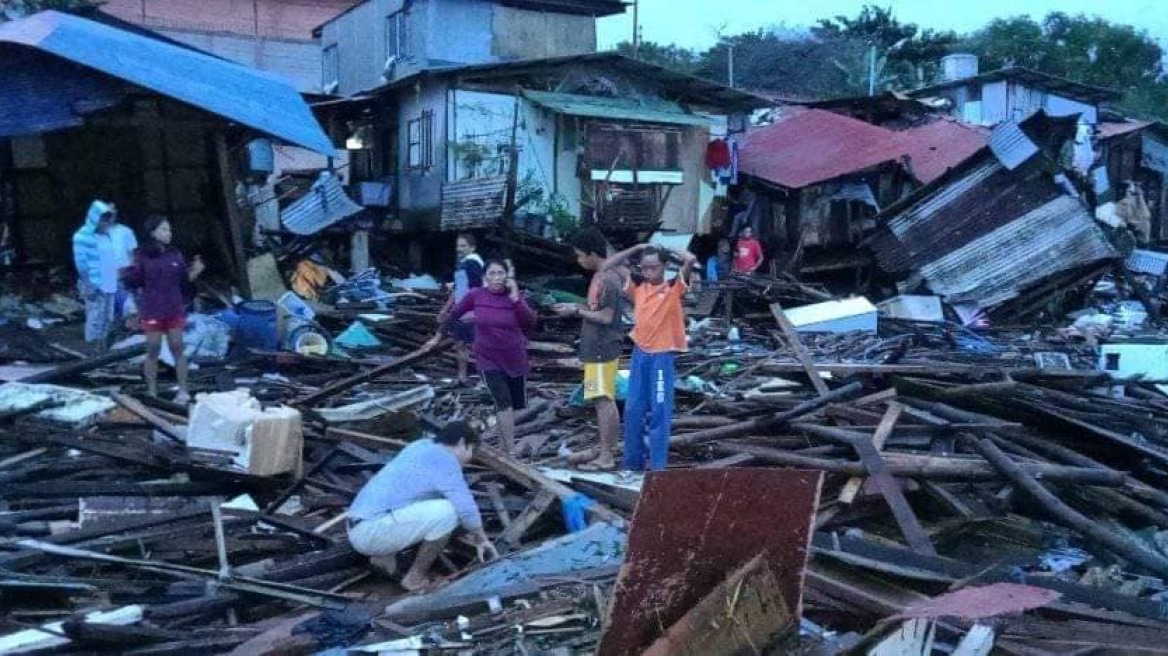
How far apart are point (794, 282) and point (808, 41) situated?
25.9 metres

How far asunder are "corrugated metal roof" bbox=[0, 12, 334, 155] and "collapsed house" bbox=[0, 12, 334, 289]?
0.03 meters

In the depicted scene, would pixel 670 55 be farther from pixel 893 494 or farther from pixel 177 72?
pixel 893 494

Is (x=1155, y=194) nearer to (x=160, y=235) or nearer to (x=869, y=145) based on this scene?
(x=869, y=145)

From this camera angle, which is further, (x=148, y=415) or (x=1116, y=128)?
(x=1116, y=128)

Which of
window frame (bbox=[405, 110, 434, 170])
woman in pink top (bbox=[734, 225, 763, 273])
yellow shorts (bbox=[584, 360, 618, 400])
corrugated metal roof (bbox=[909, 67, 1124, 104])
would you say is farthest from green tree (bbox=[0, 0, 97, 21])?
corrugated metal roof (bbox=[909, 67, 1124, 104])

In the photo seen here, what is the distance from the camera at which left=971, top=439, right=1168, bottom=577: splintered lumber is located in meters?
6.91

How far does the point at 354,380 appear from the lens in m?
10.6

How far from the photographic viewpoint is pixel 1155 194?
32.3 metres

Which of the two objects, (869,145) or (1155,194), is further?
(1155,194)

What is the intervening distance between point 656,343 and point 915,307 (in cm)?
1375

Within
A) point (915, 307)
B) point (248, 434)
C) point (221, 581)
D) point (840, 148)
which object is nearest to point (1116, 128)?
point (840, 148)

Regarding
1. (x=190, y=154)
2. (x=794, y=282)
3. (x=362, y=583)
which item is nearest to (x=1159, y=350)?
(x=794, y=282)

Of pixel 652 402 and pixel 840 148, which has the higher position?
pixel 840 148

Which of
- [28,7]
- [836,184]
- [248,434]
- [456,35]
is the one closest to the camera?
[248,434]
